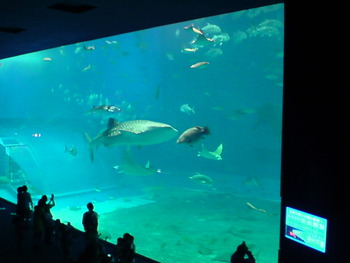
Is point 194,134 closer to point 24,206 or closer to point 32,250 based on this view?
point 24,206

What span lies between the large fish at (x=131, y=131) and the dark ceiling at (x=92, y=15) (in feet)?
15.5

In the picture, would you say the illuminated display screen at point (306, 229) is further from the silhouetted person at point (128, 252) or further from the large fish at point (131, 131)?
the large fish at point (131, 131)

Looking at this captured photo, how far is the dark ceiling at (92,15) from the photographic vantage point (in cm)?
433

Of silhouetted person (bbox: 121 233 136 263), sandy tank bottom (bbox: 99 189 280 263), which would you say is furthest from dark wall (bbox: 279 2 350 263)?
sandy tank bottom (bbox: 99 189 280 263)

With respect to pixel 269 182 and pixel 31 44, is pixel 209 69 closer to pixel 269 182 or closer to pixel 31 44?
pixel 269 182

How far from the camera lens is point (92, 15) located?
5.01 metres

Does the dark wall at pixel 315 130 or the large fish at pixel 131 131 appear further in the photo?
the large fish at pixel 131 131

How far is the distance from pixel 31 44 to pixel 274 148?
878 inches

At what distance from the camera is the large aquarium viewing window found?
13547 millimetres

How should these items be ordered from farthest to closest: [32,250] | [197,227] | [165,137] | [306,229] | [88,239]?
1. [197,227]
2. [165,137]
3. [32,250]
4. [88,239]
5. [306,229]

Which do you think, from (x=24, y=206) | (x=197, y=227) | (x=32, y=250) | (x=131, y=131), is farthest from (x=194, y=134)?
(x=197, y=227)

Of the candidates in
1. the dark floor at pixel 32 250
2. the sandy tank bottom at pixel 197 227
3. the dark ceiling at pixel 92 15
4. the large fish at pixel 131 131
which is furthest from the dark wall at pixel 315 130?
the large fish at pixel 131 131

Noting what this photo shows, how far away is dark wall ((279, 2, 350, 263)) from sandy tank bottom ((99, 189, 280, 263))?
5.98 metres

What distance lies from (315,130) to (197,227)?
403 inches
